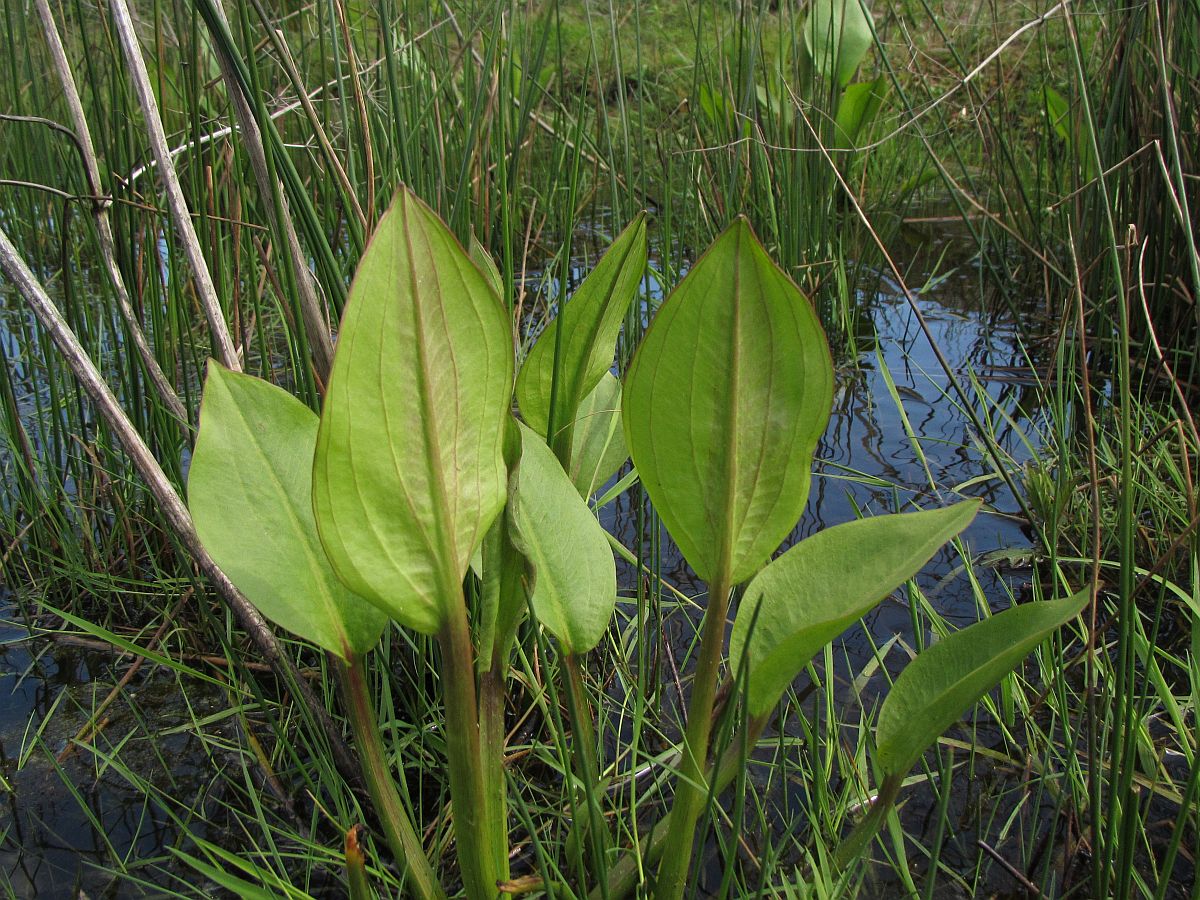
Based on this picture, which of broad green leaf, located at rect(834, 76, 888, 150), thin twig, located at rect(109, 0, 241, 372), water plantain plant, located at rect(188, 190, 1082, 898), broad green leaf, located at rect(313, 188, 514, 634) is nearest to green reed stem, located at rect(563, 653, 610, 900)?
water plantain plant, located at rect(188, 190, 1082, 898)

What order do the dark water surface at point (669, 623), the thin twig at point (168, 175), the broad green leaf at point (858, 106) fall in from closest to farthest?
the thin twig at point (168, 175), the dark water surface at point (669, 623), the broad green leaf at point (858, 106)

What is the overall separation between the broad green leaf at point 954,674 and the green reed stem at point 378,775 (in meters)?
0.33

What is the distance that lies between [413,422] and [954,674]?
36 centimetres

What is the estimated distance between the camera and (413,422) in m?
0.53

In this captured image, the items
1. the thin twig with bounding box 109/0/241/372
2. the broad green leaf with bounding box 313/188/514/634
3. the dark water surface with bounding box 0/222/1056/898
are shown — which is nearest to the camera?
the broad green leaf with bounding box 313/188/514/634

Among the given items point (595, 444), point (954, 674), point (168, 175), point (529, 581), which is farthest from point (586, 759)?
point (168, 175)

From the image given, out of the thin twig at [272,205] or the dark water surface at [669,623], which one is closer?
the thin twig at [272,205]

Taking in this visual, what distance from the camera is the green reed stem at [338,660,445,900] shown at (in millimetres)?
656

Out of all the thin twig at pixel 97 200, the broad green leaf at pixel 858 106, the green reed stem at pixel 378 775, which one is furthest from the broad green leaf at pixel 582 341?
the broad green leaf at pixel 858 106

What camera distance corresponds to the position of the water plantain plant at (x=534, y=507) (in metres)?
0.52

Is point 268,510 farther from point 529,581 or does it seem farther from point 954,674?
point 954,674

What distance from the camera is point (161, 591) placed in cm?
120

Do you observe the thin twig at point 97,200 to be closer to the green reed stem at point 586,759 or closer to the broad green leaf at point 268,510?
the broad green leaf at point 268,510

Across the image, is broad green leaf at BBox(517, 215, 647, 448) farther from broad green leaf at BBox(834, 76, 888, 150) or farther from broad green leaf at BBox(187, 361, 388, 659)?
broad green leaf at BBox(834, 76, 888, 150)
